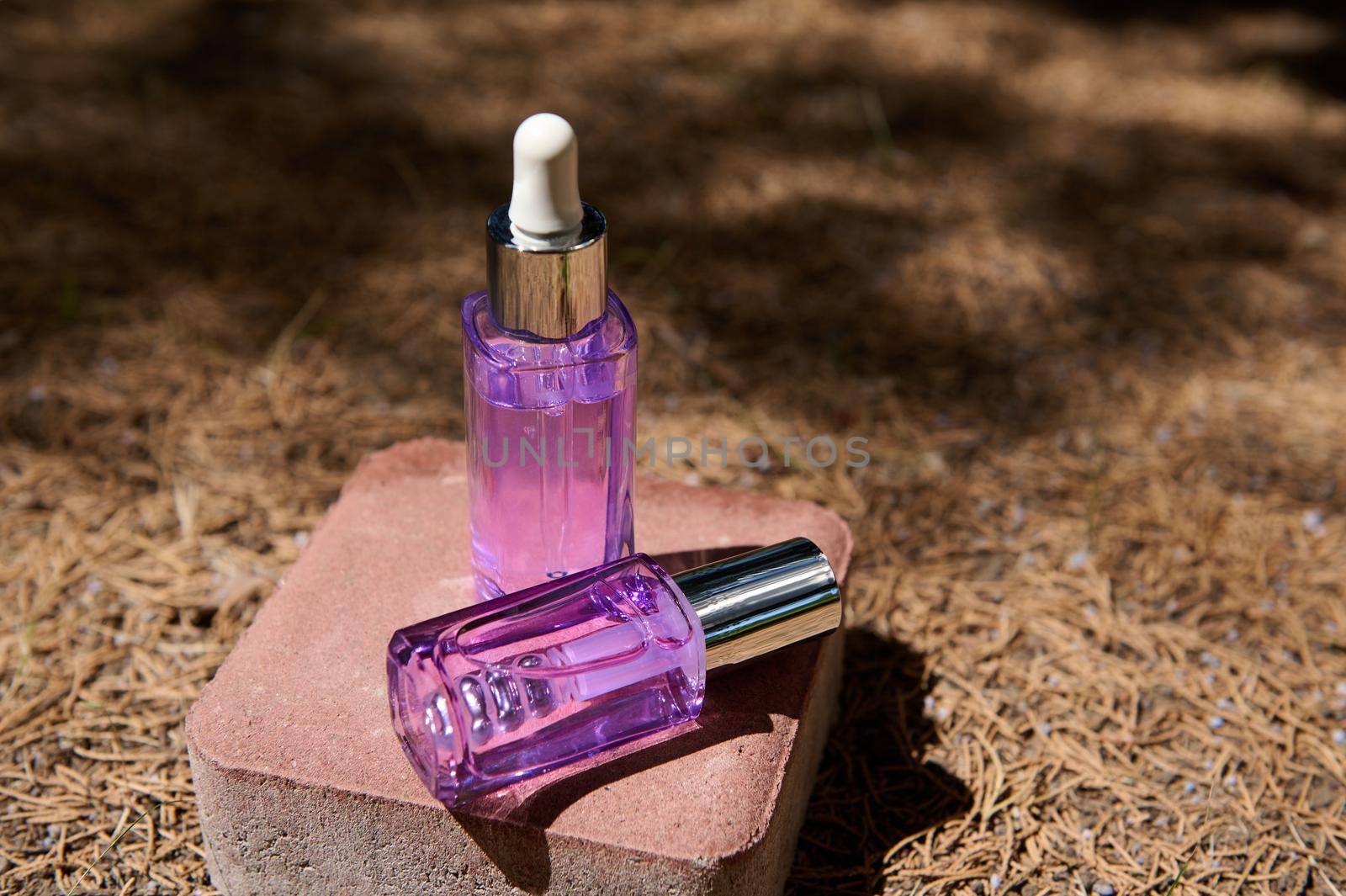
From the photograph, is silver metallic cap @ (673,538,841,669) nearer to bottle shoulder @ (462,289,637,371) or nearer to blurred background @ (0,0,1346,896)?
bottle shoulder @ (462,289,637,371)

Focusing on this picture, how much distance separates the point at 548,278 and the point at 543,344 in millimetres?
88

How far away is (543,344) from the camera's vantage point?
1.31 m

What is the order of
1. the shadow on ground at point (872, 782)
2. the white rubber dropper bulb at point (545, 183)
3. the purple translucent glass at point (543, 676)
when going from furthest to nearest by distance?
the shadow on ground at point (872, 782) < the purple translucent glass at point (543, 676) < the white rubber dropper bulb at point (545, 183)

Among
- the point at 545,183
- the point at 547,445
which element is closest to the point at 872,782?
Answer: the point at 547,445

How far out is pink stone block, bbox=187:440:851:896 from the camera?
134 centimetres

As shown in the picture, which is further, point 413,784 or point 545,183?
point 413,784

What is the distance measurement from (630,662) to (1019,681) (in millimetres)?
858

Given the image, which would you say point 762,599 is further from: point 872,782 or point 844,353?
point 844,353

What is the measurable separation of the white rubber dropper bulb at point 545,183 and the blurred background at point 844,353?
95cm

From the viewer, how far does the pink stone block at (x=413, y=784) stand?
4.41ft

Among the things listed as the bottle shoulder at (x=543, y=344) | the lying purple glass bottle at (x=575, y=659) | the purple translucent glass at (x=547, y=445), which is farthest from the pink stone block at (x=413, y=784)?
the bottle shoulder at (x=543, y=344)

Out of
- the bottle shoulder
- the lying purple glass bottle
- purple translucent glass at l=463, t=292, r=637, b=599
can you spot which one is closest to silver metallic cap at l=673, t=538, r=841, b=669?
the lying purple glass bottle

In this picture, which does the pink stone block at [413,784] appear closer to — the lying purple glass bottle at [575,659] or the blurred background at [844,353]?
the lying purple glass bottle at [575,659]

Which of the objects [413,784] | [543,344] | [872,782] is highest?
[543,344]
